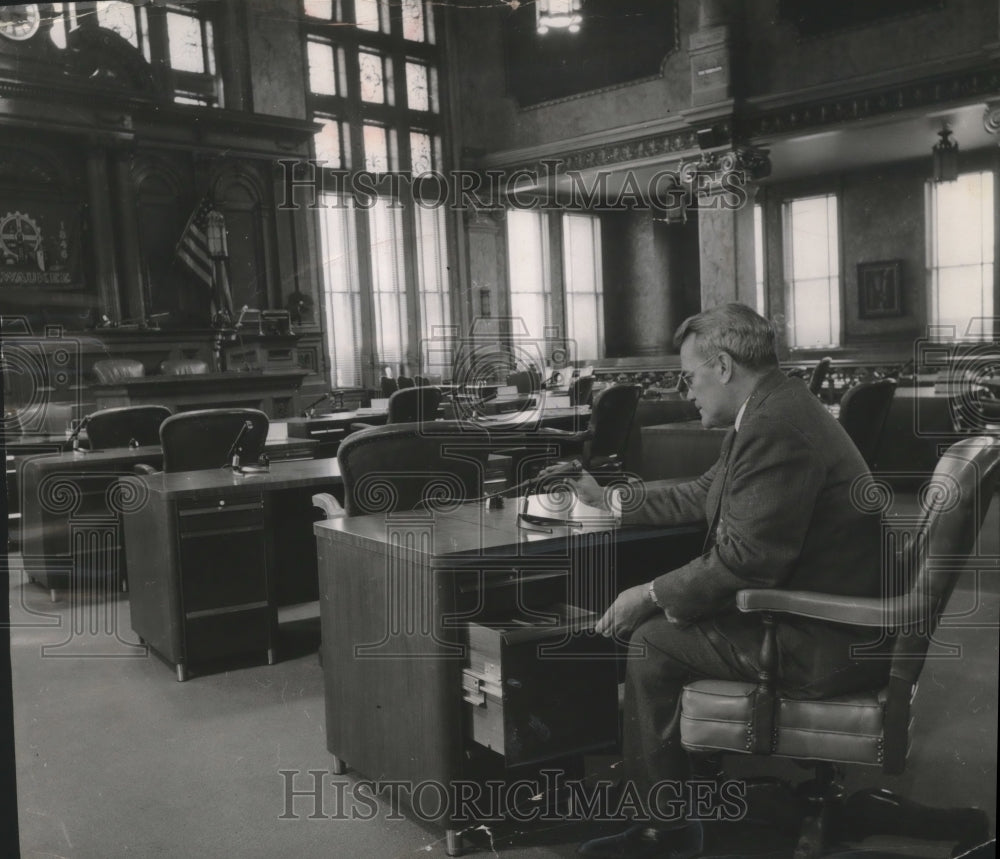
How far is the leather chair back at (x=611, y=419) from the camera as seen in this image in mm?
5739

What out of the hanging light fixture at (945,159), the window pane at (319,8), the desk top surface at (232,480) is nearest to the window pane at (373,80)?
the window pane at (319,8)

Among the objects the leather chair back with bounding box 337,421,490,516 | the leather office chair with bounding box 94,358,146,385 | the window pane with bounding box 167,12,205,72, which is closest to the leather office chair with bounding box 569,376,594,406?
the leather chair back with bounding box 337,421,490,516

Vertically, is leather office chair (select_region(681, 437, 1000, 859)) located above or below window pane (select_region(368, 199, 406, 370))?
below

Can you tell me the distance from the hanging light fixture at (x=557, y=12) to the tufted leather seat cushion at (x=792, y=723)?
363 cm

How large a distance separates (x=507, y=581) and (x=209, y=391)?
5.75 metres

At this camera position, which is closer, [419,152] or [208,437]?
[208,437]

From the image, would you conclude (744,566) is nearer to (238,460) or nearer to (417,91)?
(238,460)

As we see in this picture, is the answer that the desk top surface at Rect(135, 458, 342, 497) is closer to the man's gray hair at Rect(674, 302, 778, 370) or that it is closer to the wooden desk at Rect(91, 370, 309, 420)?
the man's gray hair at Rect(674, 302, 778, 370)

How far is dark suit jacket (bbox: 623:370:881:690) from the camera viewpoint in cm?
204

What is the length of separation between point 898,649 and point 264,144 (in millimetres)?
10952

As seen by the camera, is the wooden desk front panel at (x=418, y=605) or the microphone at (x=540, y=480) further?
the microphone at (x=540, y=480)

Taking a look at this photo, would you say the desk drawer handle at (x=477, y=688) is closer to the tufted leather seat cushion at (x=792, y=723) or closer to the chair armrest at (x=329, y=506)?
the tufted leather seat cushion at (x=792, y=723)

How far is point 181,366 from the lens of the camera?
391 inches

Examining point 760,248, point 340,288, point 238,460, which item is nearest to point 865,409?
point 238,460
